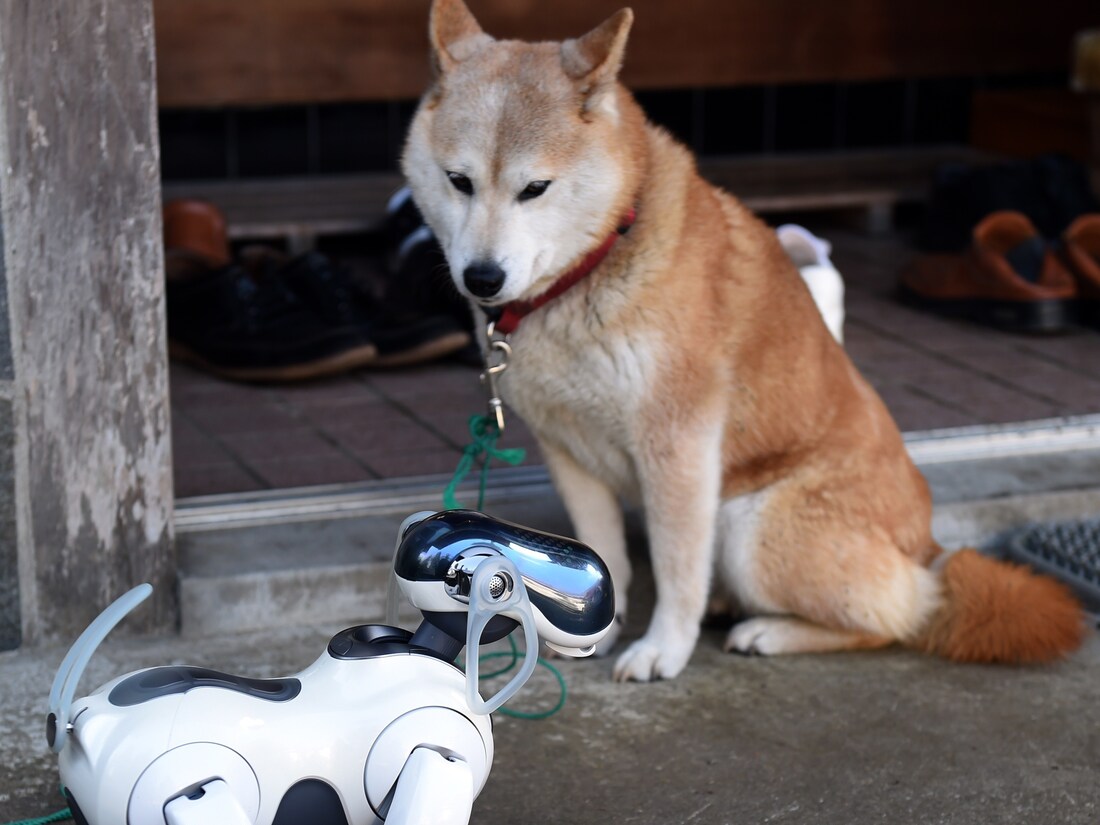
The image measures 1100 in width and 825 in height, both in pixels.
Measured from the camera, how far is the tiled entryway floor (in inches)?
124

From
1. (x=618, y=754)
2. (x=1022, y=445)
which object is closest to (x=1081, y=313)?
(x=1022, y=445)

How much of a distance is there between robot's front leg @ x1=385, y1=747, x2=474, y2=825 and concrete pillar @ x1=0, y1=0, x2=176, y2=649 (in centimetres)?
107

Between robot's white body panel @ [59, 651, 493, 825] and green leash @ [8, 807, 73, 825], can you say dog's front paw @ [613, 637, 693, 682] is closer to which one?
robot's white body panel @ [59, 651, 493, 825]

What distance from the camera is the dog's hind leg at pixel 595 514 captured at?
103 inches

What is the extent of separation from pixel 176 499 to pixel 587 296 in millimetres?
1055

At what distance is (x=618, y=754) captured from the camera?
228cm

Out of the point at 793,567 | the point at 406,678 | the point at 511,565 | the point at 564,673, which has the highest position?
the point at 511,565

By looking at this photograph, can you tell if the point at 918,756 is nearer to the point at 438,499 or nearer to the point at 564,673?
the point at 564,673

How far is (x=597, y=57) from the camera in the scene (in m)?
2.28

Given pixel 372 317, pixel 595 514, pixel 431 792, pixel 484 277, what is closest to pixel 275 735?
pixel 431 792

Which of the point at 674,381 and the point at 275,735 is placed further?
the point at 674,381

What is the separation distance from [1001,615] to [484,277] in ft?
3.71

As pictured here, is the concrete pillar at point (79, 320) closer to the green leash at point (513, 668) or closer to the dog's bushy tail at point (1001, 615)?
the green leash at point (513, 668)

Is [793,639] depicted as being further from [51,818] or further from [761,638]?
[51,818]
